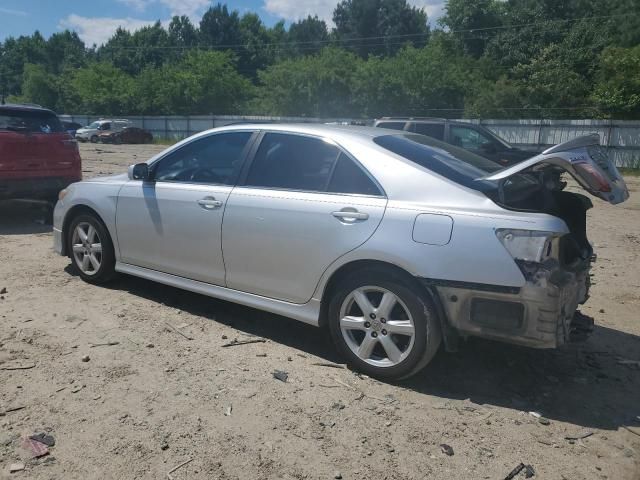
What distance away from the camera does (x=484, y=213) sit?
3471mm

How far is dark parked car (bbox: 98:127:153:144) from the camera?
40.4 metres

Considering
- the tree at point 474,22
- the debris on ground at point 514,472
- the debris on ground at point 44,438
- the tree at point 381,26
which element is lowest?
the debris on ground at point 44,438

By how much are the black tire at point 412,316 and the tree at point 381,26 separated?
71735 mm

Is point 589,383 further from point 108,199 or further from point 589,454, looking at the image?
point 108,199

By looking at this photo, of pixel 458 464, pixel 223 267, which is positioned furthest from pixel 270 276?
pixel 458 464

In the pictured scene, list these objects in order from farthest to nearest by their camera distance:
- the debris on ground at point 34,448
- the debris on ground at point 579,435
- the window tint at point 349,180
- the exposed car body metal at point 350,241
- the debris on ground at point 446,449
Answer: the window tint at point 349,180
the exposed car body metal at point 350,241
the debris on ground at point 579,435
the debris on ground at point 446,449
the debris on ground at point 34,448

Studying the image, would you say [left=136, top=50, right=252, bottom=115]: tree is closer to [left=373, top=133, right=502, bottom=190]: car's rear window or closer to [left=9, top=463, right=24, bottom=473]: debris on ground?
[left=373, top=133, right=502, bottom=190]: car's rear window

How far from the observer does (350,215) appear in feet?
12.7

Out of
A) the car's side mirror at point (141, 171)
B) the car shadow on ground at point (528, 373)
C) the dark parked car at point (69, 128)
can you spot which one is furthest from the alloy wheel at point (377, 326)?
the dark parked car at point (69, 128)

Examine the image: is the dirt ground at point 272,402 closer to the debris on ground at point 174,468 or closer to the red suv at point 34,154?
the debris on ground at point 174,468

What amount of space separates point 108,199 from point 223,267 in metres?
1.55

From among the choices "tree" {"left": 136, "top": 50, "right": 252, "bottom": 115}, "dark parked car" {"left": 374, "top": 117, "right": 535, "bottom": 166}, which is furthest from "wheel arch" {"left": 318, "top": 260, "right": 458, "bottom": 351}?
"tree" {"left": 136, "top": 50, "right": 252, "bottom": 115}

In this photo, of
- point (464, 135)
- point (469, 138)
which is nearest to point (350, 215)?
point (464, 135)

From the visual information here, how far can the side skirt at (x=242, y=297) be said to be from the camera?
412 cm
